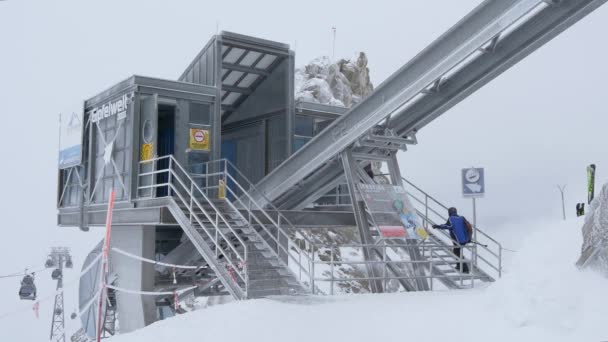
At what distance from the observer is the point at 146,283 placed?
14453 millimetres

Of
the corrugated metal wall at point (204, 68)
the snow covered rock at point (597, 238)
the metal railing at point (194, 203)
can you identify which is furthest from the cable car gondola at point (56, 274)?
the snow covered rock at point (597, 238)

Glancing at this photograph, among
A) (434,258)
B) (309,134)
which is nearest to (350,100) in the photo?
(309,134)

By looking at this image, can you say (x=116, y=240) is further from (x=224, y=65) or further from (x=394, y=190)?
(x=394, y=190)

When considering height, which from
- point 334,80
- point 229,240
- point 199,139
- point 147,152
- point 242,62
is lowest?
point 229,240

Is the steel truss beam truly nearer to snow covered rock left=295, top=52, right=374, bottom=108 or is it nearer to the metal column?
the metal column

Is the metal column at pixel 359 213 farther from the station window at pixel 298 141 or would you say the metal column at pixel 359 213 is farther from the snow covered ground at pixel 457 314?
the station window at pixel 298 141

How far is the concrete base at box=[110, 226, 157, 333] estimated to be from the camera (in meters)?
14.5

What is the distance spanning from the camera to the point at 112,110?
15688mm

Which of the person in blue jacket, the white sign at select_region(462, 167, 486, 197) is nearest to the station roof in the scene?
the white sign at select_region(462, 167, 486, 197)

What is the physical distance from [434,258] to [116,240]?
8237 mm

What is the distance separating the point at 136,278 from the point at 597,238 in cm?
1075

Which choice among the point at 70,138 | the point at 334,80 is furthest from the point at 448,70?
the point at 334,80

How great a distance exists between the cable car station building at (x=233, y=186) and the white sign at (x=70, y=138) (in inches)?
4.0

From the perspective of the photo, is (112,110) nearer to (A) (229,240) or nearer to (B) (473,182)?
(A) (229,240)
